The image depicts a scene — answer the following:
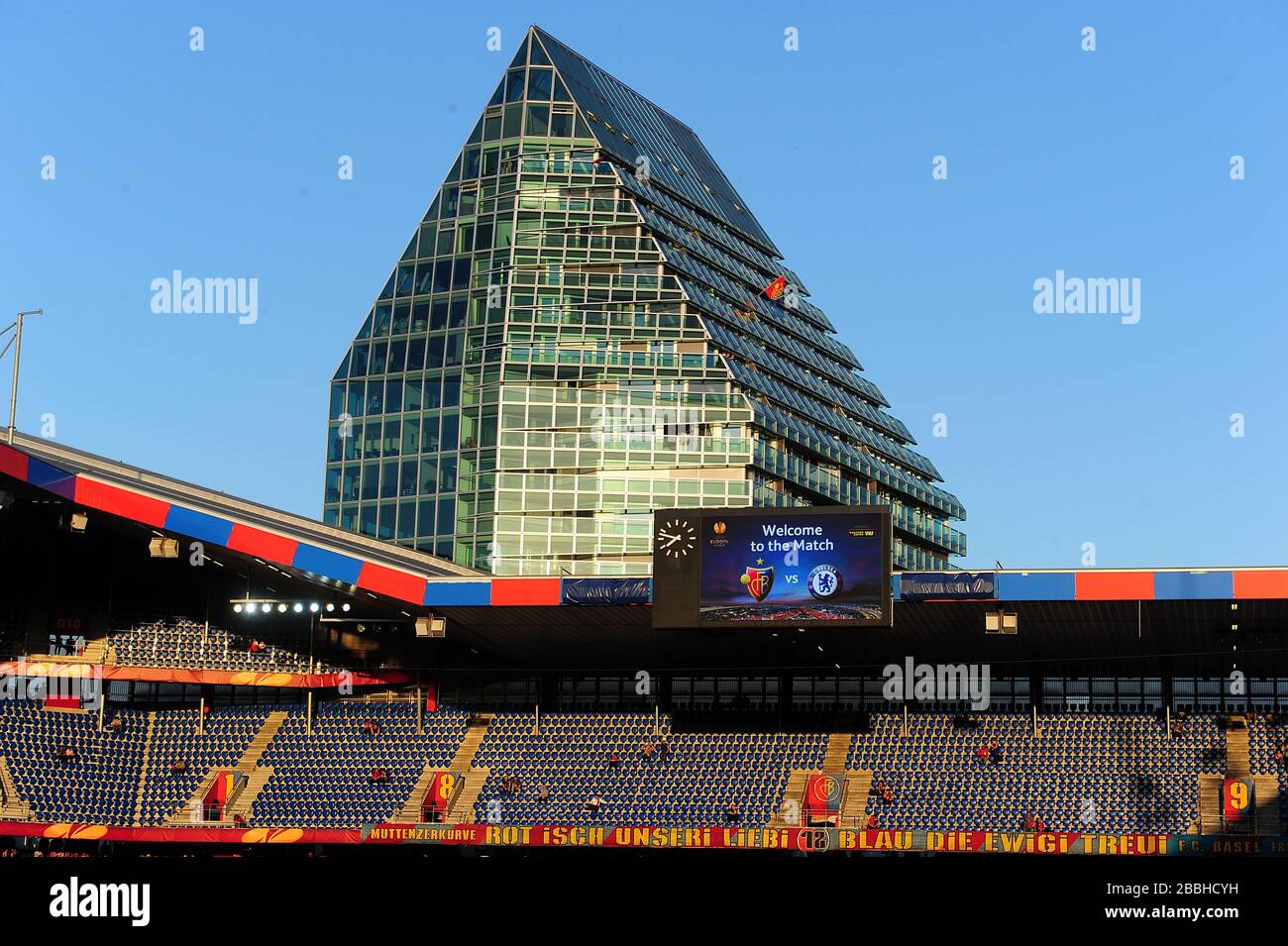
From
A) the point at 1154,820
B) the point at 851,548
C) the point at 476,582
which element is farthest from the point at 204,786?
the point at 1154,820

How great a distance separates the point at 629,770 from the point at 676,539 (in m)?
11.8

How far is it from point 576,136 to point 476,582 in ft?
165

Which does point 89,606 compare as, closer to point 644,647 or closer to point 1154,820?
point 644,647

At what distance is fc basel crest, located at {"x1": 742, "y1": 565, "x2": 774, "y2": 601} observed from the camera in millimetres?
73875

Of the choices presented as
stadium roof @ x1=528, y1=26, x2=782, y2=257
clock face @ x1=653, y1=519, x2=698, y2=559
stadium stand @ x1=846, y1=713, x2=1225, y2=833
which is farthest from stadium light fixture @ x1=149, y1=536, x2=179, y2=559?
stadium roof @ x1=528, y1=26, x2=782, y2=257

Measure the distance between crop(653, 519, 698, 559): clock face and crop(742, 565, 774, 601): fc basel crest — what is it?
2291 millimetres

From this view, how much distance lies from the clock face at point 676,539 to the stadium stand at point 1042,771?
1235 centimetres

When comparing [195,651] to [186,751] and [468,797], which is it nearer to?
[186,751]

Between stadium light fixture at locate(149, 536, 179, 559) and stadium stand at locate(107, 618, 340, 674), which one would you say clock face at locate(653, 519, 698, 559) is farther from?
stadium light fixture at locate(149, 536, 179, 559)

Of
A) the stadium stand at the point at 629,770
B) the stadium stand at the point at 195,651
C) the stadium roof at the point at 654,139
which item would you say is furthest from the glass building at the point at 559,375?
the stadium stand at the point at 629,770

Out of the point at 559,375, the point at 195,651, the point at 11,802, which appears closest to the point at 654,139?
the point at 559,375

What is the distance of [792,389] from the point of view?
414 feet

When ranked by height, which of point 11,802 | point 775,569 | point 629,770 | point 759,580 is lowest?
point 11,802

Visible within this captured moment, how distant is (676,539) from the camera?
74875 mm
